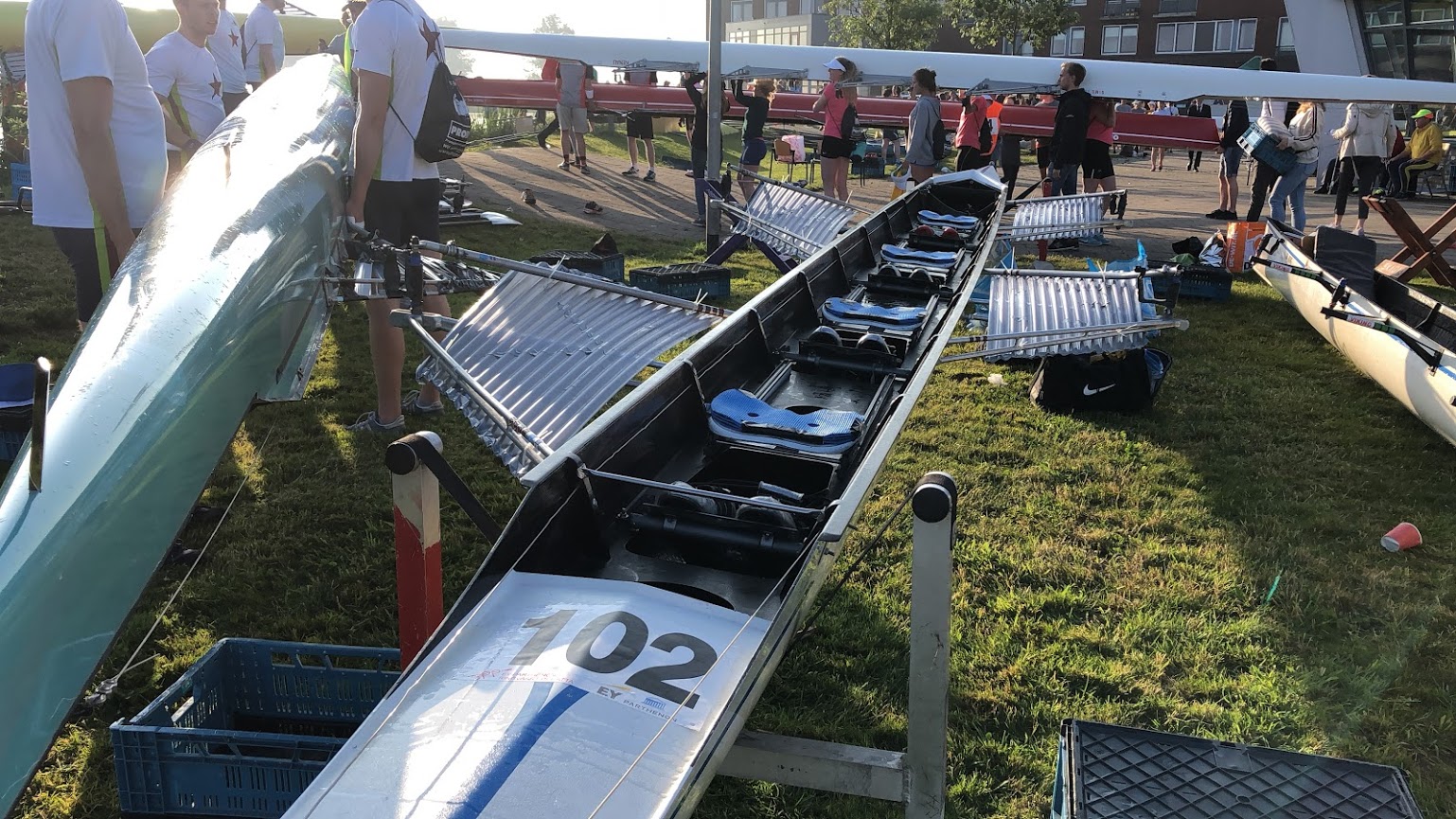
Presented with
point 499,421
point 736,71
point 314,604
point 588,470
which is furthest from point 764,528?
point 736,71

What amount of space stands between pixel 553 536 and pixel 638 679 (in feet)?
2.46

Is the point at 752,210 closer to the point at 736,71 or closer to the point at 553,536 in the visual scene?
the point at 736,71

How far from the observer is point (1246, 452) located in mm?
6098

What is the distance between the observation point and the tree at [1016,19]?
2062 inches

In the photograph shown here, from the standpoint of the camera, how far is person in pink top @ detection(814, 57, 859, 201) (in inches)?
Result: 473

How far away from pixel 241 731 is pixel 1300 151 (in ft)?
41.1

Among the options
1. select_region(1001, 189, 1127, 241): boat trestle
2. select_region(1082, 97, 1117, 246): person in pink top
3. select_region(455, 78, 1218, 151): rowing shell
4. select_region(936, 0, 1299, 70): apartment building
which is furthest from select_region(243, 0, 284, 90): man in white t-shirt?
select_region(936, 0, 1299, 70): apartment building

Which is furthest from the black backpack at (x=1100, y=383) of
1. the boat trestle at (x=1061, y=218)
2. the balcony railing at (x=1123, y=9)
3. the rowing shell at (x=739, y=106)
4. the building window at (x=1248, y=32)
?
the balcony railing at (x=1123, y=9)

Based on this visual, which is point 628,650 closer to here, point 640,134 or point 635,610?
point 635,610

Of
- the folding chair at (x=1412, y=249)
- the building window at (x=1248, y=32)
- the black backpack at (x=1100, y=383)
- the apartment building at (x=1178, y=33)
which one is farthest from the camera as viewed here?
the building window at (x=1248, y=32)

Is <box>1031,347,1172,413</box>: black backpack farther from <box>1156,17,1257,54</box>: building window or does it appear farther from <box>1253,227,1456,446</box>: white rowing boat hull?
<box>1156,17,1257,54</box>: building window

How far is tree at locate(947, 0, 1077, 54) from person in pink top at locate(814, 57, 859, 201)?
4547 cm

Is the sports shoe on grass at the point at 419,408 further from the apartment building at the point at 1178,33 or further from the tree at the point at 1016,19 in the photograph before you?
the apartment building at the point at 1178,33

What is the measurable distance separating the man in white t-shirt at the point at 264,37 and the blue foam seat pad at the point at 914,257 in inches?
262
